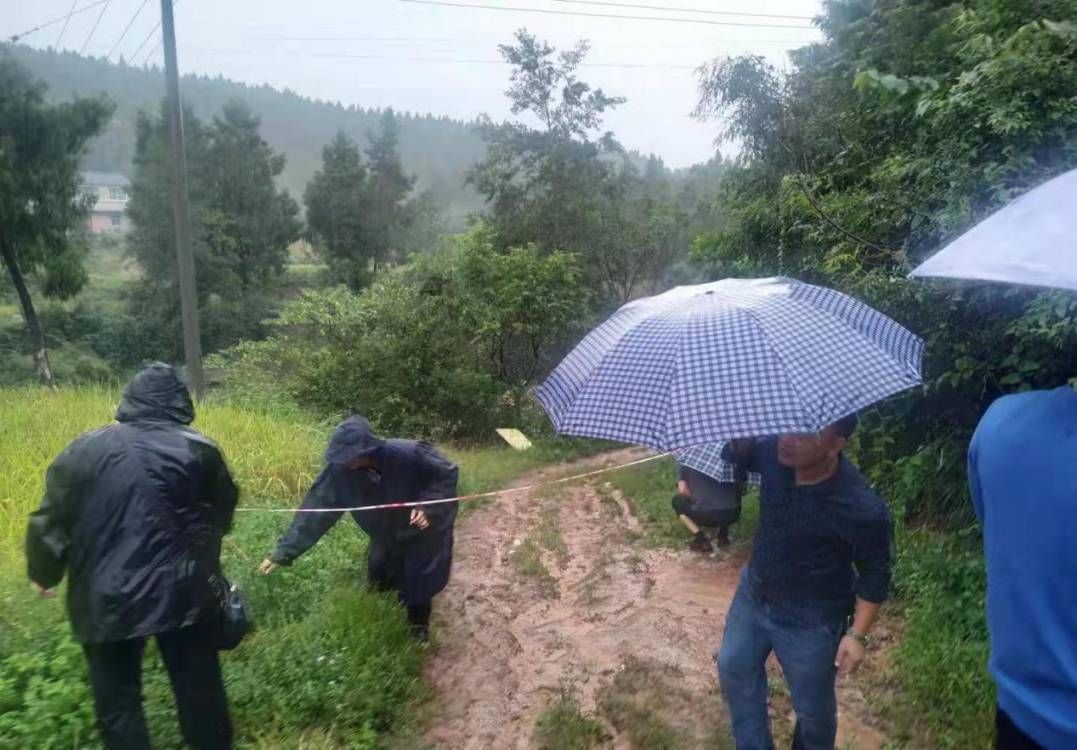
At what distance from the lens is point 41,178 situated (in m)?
21.3

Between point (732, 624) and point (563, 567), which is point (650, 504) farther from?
point (732, 624)

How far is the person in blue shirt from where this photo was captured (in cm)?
130

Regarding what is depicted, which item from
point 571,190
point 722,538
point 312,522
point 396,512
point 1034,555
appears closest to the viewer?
point 1034,555

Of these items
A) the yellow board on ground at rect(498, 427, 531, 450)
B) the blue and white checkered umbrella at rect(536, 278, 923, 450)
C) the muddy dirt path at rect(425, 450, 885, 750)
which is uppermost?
the blue and white checkered umbrella at rect(536, 278, 923, 450)

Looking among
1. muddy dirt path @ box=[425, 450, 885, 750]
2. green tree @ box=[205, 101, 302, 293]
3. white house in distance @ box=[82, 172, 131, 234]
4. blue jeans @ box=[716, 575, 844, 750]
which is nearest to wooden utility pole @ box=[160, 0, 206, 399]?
muddy dirt path @ box=[425, 450, 885, 750]

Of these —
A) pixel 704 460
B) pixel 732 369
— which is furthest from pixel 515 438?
pixel 732 369

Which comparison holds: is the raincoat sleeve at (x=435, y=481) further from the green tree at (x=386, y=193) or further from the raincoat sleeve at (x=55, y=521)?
the green tree at (x=386, y=193)

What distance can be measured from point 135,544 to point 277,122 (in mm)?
58108

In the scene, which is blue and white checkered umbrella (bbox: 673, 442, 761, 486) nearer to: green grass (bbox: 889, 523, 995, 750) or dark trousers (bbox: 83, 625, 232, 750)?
green grass (bbox: 889, 523, 995, 750)

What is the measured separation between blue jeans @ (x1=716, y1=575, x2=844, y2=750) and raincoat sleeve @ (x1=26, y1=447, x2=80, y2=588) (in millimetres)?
2184

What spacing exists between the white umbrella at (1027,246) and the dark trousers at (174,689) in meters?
2.58

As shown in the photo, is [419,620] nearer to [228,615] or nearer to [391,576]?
[391,576]

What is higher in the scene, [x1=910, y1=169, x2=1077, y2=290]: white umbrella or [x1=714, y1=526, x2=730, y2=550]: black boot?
[x1=910, y1=169, x2=1077, y2=290]: white umbrella

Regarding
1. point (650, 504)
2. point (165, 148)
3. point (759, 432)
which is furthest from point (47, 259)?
point (759, 432)
